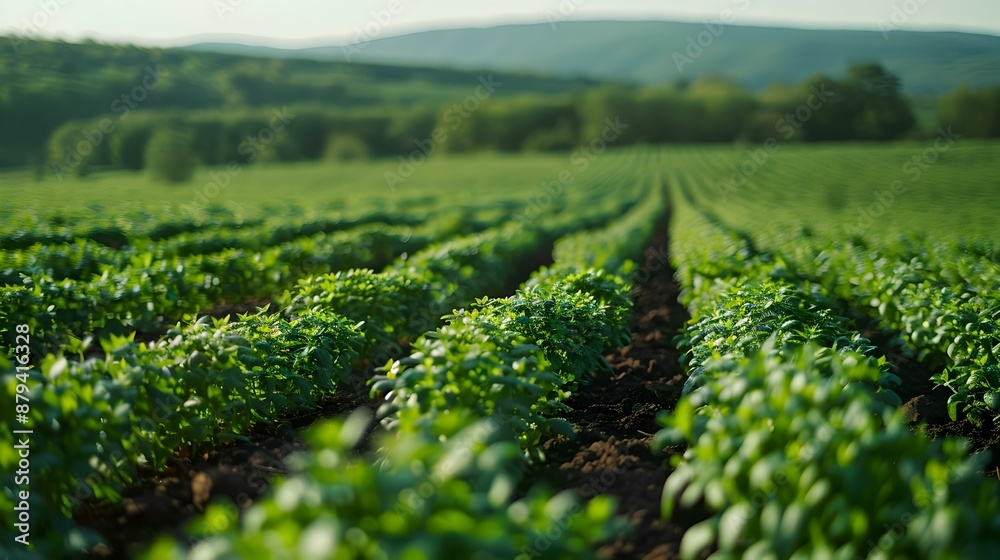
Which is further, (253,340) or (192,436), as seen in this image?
(253,340)

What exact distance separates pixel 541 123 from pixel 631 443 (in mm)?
95656

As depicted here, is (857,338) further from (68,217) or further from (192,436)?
(68,217)

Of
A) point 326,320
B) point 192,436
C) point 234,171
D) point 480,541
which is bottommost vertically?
point 234,171

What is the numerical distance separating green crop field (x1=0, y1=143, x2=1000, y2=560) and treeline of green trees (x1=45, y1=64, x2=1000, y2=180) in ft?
162

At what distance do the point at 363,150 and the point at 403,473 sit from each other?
86.7 metres

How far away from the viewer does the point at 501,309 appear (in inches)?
200

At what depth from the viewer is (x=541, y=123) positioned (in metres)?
96.9

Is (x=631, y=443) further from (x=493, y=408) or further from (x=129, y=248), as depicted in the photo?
(x=129, y=248)

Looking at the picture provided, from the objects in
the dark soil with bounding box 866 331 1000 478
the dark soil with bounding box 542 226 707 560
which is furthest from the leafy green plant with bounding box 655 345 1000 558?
the dark soil with bounding box 866 331 1000 478

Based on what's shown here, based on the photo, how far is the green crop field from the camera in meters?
2.10

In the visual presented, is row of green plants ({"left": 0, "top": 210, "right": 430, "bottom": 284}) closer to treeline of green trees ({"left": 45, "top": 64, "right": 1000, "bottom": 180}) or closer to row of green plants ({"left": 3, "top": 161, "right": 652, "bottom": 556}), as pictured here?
row of green plants ({"left": 3, "top": 161, "right": 652, "bottom": 556})

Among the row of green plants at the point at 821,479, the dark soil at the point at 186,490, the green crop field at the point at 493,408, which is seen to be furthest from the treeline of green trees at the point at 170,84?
the row of green plants at the point at 821,479

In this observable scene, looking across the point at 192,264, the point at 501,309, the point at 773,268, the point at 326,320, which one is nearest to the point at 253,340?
the point at 326,320

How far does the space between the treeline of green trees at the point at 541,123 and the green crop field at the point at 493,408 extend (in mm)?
49421
